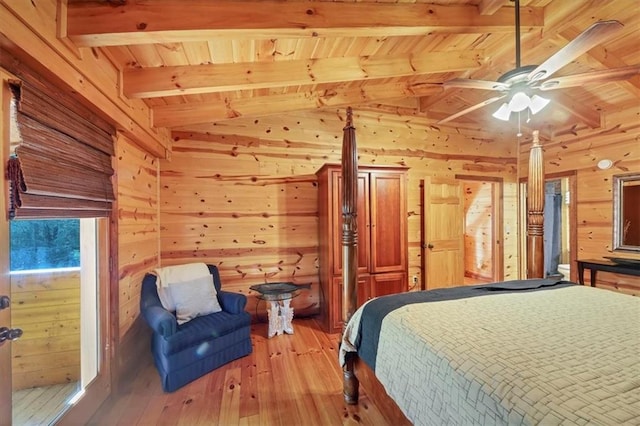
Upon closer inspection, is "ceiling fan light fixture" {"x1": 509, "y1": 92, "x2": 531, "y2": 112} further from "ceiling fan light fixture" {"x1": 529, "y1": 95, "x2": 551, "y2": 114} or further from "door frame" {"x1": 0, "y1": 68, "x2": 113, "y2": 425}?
"door frame" {"x1": 0, "y1": 68, "x2": 113, "y2": 425}

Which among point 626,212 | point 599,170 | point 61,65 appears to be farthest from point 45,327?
point 599,170

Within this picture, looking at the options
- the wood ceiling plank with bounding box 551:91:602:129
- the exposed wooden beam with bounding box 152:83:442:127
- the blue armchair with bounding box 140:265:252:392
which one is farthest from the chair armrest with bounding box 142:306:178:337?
the wood ceiling plank with bounding box 551:91:602:129

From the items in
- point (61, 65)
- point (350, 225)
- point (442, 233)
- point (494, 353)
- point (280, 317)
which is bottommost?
point (280, 317)

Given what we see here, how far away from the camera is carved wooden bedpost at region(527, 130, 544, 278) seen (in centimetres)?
247

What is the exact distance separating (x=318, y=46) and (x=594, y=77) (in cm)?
181

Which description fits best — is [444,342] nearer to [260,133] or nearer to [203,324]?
[203,324]

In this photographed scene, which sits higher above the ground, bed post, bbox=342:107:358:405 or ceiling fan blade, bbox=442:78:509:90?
ceiling fan blade, bbox=442:78:509:90

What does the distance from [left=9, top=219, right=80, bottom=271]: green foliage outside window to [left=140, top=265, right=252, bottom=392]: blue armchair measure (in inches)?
28.6

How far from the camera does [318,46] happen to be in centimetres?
223

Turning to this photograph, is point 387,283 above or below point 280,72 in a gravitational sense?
below

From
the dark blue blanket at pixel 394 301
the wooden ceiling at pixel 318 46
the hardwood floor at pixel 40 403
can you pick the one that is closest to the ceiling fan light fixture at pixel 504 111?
the wooden ceiling at pixel 318 46

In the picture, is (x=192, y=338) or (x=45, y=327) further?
(x=192, y=338)

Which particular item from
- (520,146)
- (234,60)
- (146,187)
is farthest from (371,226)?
(520,146)

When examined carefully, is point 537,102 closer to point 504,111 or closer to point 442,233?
point 504,111
